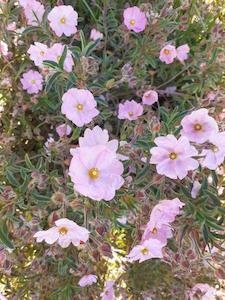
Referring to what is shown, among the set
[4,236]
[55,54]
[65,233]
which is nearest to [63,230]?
[65,233]

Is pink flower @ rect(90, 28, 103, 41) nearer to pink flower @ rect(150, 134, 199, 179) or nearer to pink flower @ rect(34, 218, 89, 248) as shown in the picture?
pink flower @ rect(150, 134, 199, 179)

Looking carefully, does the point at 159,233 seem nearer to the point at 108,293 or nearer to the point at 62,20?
the point at 108,293

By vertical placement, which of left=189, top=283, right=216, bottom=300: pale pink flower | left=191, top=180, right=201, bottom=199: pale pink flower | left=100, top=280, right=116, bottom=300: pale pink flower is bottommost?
left=189, top=283, right=216, bottom=300: pale pink flower

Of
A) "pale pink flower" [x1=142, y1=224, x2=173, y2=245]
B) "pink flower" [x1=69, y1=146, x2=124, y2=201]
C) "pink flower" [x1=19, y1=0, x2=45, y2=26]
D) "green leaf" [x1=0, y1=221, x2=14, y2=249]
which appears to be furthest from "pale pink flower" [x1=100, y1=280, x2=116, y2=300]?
"pink flower" [x1=19, y1=0, x2=45, y2=26]

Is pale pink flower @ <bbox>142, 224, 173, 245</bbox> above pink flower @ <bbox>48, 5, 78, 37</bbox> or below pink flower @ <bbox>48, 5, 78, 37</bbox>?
below

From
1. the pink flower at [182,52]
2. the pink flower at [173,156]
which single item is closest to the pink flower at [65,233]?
the pink flower at [173,156]

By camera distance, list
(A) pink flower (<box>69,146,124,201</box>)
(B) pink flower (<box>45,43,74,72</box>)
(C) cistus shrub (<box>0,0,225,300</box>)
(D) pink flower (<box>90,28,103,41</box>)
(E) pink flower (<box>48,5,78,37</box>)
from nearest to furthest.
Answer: (A) pink flower (<box>69,146,124,201</box>) → (C) cistus shrub (<box>0,0,225,300</box>) → (B) pink flower (<box>45,43,74,72</box>) → (E) pink flower (<box>48,5,78,37</box>) → (D) pink flower (<box>90,28,103,41</box>)

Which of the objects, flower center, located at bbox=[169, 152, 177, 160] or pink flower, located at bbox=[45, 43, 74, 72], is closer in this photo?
flower center, located at bbox=[169, 152, 177, 160]
